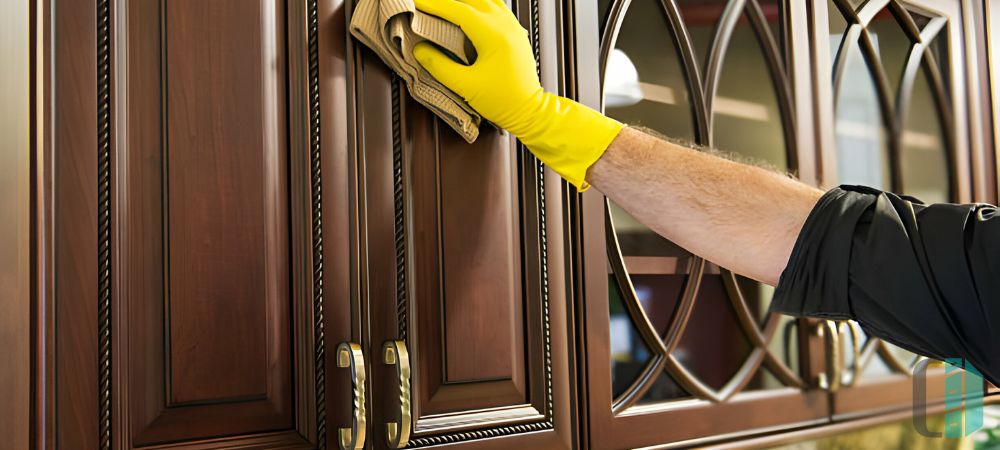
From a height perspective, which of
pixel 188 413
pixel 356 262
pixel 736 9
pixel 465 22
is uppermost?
pixel 736 9

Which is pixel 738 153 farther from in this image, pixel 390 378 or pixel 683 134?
pixel 390 378

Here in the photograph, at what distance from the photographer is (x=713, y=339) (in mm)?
1186

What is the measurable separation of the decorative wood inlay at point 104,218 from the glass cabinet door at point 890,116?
103 centimetres

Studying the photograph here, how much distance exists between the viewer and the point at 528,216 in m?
0.98

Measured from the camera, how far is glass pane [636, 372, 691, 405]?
1.09 m

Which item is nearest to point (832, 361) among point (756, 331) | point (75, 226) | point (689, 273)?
point (756, 331)

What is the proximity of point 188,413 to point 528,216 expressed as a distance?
43 centimetres

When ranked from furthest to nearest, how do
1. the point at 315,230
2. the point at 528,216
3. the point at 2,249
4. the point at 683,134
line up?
the point at 683,134 → the point at 528,216 → the point at 315,230 → the point at 2,249

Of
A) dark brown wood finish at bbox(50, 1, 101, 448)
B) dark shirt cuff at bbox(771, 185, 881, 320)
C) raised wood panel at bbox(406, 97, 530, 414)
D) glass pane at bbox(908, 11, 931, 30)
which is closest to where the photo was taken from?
dark brown wood finish at bbox(50, 1, 101, 448)

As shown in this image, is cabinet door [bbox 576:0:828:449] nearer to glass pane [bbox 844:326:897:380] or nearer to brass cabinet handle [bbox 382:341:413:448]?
glass pane [bbox 844:326:897:380]

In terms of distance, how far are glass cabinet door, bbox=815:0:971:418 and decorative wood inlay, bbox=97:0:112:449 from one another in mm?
1033

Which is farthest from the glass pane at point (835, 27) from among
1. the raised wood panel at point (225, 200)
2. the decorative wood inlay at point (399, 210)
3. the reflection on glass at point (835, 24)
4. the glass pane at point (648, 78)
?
the raised wood panel at point (225, 200)

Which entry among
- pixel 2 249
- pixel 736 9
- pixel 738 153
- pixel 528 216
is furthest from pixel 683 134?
pixel 2 249

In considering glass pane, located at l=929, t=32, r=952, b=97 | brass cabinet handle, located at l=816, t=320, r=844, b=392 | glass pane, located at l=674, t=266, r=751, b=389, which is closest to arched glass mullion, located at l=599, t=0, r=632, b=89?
glass pane, located at l=674, t=266, r=751, b=389
